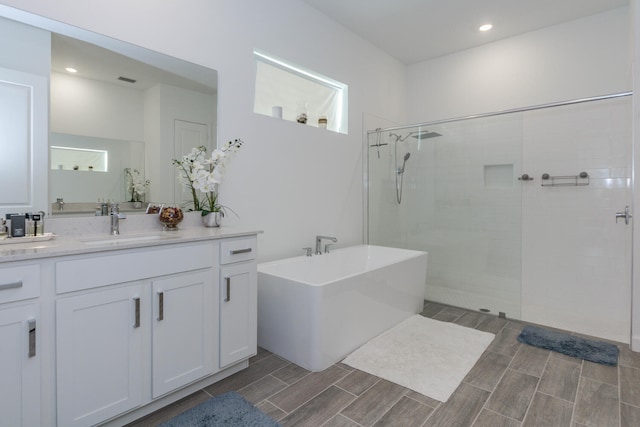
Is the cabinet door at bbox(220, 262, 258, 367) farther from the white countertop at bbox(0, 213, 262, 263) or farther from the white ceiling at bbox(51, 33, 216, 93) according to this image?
the white ceiling at bbox(51, 33, 216, 93)

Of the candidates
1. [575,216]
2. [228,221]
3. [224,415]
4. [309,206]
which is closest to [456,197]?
[575,216]

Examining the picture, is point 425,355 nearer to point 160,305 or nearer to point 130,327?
point 160,305

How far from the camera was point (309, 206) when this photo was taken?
331cm

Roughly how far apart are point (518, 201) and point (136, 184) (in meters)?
3.29

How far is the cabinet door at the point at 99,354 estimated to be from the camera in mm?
1405

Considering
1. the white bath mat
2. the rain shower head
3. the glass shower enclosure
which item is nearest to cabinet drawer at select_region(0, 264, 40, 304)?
the white bath mat

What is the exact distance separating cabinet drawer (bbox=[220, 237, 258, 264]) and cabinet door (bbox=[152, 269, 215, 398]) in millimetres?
138

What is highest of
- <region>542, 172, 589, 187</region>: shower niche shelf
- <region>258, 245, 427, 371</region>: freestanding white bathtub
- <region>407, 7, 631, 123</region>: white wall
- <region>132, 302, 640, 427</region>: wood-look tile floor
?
<region>407, 7, 631, 123</region>: white wall

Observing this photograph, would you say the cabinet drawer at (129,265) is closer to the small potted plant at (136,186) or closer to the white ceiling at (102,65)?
the small potted plant at (136,186)

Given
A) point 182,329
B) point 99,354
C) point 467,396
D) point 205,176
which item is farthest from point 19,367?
point 467,396

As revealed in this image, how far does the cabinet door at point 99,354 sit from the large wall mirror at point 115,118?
70cm

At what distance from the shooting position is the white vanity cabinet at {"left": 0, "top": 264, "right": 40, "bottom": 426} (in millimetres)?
1263

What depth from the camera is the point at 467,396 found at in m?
1.95

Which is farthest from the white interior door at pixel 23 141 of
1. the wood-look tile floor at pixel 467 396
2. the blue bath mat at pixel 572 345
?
the blue bath mat at pixel 572 345
